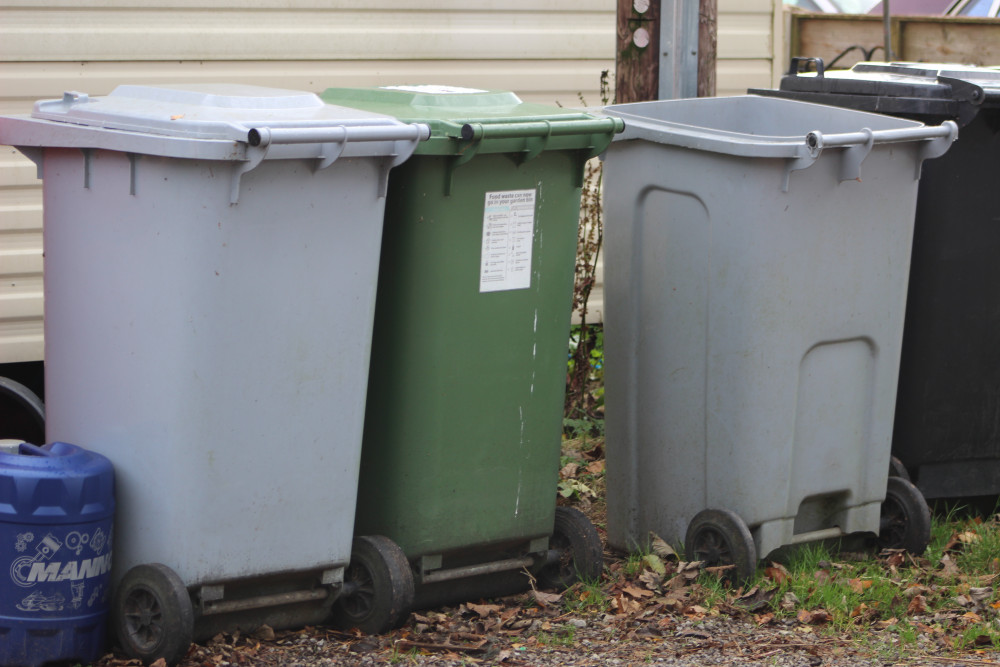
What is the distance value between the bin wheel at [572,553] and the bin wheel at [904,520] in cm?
111

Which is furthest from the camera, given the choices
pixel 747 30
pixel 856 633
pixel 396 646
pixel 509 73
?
pixel 747 30

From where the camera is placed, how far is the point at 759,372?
4195 mm

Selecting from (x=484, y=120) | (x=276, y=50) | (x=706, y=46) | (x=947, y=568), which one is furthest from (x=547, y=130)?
(x=276, y=50)

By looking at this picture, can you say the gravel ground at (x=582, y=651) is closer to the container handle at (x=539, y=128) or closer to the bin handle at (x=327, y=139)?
the bin handle at (x=327, y=139)

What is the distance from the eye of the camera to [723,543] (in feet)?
14.0

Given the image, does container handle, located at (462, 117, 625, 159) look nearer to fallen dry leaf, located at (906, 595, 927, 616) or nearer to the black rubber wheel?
fallen dry leaf, located at (906, 595, 927, 616)

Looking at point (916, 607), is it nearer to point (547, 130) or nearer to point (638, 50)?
point (547, 130)

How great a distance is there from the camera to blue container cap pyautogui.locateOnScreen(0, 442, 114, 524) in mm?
3355

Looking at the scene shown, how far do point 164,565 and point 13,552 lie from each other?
376mm

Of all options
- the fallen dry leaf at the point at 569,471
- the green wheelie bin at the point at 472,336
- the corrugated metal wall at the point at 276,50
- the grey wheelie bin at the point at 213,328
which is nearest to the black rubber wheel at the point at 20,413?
the corrugated metal wall at the point at 276,50

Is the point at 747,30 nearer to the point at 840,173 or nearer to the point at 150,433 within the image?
the point at 840,173

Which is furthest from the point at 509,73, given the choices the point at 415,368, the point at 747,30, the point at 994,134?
the point at 415,368

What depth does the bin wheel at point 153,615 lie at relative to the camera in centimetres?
340

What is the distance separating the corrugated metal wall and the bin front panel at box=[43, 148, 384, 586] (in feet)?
6.85
